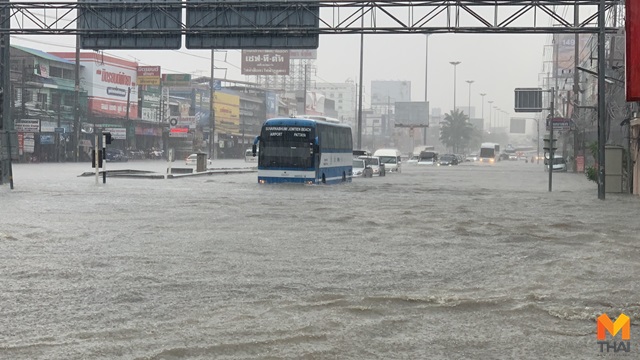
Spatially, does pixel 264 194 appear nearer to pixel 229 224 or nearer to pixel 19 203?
pixel 19 203

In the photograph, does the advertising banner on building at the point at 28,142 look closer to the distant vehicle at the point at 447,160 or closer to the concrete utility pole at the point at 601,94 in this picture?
the distant vehicle at the point at 447,160

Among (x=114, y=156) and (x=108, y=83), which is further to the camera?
(x=108, y=83)

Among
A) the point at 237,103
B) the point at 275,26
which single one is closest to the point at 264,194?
the point at 275,26

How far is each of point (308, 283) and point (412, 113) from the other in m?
118

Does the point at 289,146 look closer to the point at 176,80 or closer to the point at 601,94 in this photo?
the point at 601,94

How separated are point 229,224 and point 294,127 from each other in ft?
64.9

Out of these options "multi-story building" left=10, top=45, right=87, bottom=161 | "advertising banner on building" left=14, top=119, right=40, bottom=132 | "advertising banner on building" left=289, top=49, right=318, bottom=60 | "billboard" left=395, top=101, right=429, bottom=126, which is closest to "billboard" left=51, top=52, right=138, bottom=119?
"multi-story building" left=10, top=45, right=87, bottom=161

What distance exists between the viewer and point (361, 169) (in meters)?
54.8

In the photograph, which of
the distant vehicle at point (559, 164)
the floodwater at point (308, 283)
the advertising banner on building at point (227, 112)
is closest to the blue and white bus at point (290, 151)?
the floodwater at point (308, 283)

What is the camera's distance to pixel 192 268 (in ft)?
39.7

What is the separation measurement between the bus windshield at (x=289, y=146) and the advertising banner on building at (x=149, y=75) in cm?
4799

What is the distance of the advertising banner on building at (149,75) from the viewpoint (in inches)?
3332

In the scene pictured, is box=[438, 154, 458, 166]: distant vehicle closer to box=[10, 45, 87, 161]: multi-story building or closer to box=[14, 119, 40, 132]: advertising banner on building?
box=[10, 45, 87, 161]: multi-story building

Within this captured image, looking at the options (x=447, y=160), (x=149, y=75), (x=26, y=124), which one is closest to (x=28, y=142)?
(x=26, y=124)
